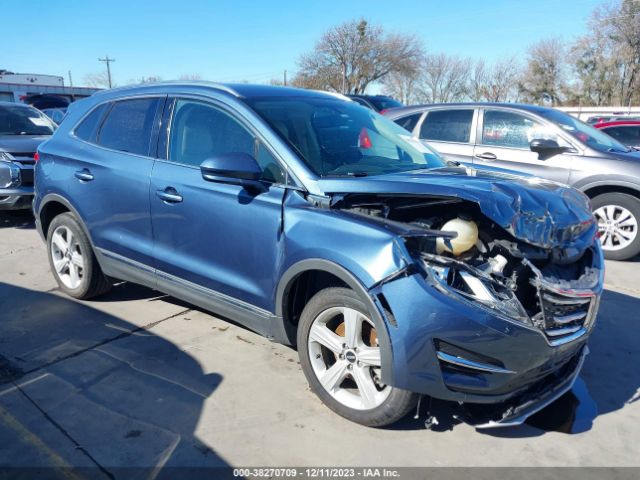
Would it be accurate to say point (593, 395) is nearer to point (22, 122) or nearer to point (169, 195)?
point (169, 195)

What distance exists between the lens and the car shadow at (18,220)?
7788mm

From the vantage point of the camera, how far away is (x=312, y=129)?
11.6ft

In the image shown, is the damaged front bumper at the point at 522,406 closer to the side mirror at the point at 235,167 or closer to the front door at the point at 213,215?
the front door at the point at 213,215

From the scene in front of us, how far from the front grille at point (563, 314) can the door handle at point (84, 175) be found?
137 inches

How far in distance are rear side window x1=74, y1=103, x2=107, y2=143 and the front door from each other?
1.04m

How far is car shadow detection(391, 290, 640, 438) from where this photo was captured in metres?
2.91

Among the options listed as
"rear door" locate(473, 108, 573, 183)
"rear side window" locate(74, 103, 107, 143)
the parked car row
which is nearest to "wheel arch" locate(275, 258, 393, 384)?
"rear side window" locate(74, 103, 107, 143)

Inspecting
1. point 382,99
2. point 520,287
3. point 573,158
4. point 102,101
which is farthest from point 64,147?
point 382,99

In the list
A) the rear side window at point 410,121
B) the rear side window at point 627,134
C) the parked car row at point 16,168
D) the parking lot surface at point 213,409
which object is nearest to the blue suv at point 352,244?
the parking lot surface at point 213,409

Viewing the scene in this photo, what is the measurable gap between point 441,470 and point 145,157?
2.92 metres

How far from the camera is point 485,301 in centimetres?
249

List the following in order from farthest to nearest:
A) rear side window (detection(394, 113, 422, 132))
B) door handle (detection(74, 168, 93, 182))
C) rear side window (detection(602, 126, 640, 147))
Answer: rear side window (detection(602, 126, 640, 147)), rear side window (detection(394, 113, 422, 132)), door handle (detection(74, 168, 93, 182))

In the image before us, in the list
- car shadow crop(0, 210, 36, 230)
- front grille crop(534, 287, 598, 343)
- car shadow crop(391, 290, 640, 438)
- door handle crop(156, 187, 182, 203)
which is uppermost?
door handle crop(156, 187, 182, 203)

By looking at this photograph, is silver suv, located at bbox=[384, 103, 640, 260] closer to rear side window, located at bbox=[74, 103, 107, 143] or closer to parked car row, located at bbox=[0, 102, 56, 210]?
rear side window, located at bbox=[74, 103, 107, 143]
